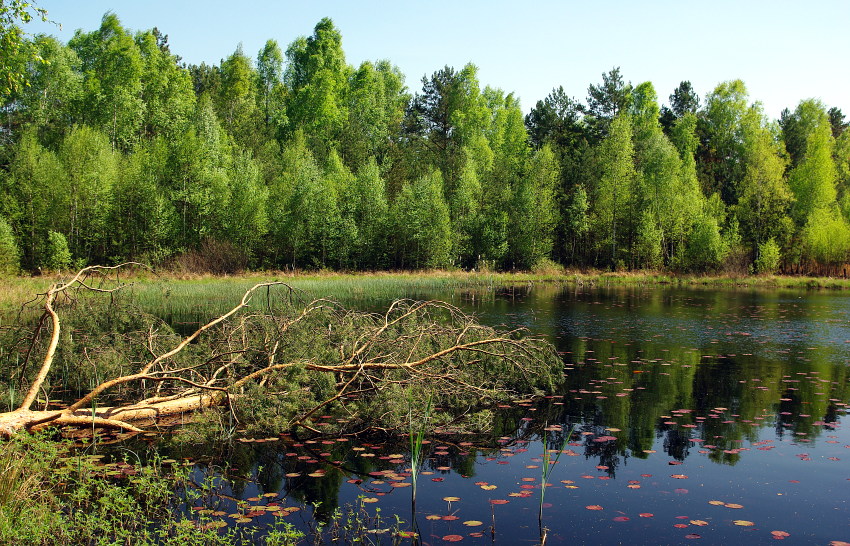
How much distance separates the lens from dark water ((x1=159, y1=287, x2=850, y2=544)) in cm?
→ 642

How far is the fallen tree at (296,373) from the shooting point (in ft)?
29.7

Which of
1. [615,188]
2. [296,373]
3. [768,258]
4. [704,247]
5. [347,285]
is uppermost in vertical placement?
[615,188]

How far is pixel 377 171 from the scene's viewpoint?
170 feet

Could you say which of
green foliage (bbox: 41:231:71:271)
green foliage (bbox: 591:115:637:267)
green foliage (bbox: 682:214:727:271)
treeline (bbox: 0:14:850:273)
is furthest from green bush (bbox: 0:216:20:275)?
green foliage (bbox: 682:214:727:271)

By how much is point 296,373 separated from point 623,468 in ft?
14.6

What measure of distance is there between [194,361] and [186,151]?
37.1 metres

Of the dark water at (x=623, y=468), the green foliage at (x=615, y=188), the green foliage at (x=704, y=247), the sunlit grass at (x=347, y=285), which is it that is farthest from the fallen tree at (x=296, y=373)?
the green foliage at (x=615, y=188)

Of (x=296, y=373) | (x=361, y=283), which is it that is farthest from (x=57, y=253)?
(x=296, y=373)

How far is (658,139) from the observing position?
2200 inches

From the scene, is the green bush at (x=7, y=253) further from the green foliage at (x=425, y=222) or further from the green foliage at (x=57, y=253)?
the green foliage at (x=425, y=222)

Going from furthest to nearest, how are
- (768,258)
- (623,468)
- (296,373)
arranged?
(768,258), (296,373), (623,468)

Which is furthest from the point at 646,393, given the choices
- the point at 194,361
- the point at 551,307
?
the point at 551,307

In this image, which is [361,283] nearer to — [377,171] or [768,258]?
[377,171]

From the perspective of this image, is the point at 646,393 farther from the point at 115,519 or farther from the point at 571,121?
the point at 571,121
